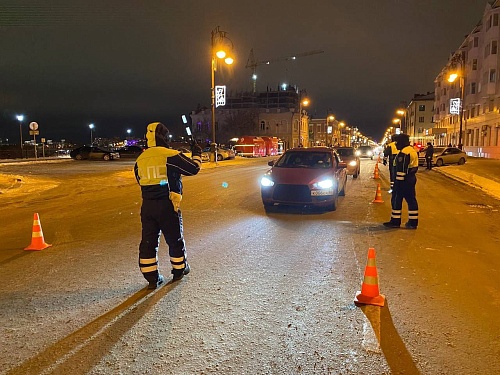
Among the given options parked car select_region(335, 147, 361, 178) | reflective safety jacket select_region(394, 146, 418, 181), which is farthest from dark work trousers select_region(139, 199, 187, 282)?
parked car select_region(335, 147, 361, 178)

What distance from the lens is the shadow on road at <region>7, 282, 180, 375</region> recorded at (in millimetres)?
3193

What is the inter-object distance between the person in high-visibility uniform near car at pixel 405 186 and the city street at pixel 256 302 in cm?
34

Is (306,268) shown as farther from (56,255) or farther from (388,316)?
(56,255)

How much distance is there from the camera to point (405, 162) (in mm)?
8453

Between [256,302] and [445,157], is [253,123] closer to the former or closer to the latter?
[445,157]

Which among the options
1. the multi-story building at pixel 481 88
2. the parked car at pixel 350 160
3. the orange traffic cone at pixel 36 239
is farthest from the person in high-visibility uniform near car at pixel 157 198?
the multi-story building at pixel 481 88

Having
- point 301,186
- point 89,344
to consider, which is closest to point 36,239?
point 89,344

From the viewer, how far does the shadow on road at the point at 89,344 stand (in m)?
3.19

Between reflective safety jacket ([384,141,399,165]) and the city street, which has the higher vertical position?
reflective safety jacket ([384,141,399,165])

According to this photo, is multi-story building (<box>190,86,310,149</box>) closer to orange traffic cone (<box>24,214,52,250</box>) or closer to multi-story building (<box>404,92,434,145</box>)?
multi-story building (<box>404,92,434,145</box>)

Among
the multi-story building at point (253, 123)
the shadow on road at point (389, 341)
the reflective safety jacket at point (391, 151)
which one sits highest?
the multi-story building at point (253, 123)

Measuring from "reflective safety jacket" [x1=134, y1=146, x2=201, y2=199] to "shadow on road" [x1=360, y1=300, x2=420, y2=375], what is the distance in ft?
8.39

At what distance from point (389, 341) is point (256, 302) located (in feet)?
4.64

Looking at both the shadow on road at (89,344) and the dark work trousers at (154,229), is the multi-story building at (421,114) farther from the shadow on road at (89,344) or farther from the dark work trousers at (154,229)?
the shadow on road at (89,344)
